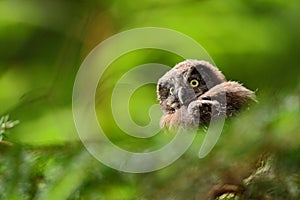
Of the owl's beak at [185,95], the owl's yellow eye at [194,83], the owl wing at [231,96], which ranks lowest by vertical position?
the owl wing at [231,96]

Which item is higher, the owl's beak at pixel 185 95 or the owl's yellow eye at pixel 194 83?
the owl's yellow eye at pixel 194 83

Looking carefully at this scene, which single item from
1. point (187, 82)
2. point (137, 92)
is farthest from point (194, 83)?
point (137, 92)

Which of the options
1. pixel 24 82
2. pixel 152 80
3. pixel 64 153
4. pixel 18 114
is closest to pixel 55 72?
pixel 24 82

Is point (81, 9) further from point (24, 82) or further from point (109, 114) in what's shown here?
point (109, 114)

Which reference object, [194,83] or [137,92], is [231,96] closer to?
[194,83]

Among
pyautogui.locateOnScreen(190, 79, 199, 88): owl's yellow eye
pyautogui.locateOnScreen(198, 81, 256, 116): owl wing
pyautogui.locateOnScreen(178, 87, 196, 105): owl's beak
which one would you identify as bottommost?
pyautogui.locateOnScreen(198, 81, 256, 116): owl wing
